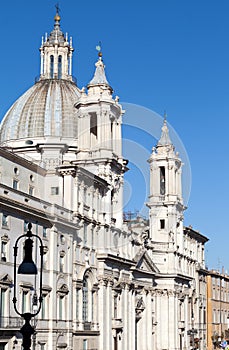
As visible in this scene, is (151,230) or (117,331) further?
(151,230)

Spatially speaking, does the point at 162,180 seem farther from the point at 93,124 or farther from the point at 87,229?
the point at 87,229

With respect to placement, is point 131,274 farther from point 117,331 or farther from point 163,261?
point 163,261

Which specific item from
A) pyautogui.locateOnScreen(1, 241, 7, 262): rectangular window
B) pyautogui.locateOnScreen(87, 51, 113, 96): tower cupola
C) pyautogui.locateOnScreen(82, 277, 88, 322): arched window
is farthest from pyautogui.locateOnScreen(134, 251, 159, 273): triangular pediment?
pyautogui.locateOnScreen(1, 241, 7, 262): rectangular window

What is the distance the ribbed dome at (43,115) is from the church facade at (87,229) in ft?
0.47

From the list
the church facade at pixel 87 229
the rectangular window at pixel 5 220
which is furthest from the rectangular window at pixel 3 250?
the rectangular window at pixel 5 220

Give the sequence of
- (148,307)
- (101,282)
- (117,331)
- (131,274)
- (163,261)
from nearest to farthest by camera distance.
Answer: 1. (101,282)
2. (117,331)
3. (131,274)
4. (148,307)
5. (163,261)

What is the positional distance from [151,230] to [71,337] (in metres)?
41.9

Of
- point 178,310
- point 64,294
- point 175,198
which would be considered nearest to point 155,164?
point 175,198

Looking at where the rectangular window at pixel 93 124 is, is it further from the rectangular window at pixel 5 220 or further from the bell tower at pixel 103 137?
the rectangular window at pixel 5 220

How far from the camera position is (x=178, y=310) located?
10350cm

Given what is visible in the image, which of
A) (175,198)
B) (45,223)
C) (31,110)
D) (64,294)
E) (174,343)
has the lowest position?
(174,343)

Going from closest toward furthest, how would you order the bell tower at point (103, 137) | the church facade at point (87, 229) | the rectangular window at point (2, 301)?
the rectangular window at point (2, 301) < the church facade at point (87, 229) < the bell tower at point (103, 137)

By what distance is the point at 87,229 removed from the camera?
233 ft

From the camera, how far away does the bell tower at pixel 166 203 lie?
4040 inches
